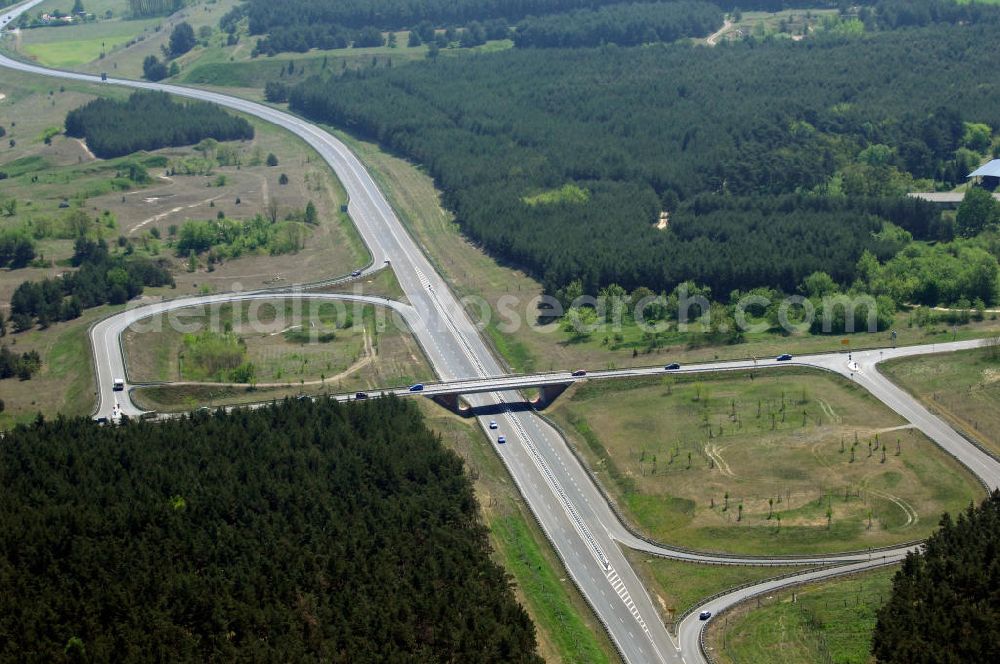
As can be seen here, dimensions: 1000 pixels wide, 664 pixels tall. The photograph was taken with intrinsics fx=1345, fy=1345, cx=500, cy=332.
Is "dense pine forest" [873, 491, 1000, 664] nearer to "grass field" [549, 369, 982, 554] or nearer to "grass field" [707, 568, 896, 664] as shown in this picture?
"grass field" [707, 568, 896, 664]

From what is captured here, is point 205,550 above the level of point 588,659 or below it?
above

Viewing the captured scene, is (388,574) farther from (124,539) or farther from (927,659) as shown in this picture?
(927,659)

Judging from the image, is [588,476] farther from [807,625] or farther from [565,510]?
[807,625]

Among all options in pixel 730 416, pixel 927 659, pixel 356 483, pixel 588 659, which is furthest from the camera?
pixel 730 416

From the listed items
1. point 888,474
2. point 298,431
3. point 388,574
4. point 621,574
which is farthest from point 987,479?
point 298,431

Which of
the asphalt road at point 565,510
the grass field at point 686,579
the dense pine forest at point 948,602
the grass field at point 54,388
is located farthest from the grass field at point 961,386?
the grass field at point 54,388

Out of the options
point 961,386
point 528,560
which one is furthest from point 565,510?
point 961,386

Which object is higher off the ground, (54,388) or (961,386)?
(961,386)
